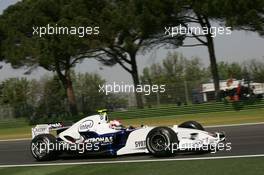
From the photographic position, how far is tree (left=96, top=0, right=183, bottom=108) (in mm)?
30656

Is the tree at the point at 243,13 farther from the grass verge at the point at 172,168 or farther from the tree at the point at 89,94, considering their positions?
the grass verge at the point at 172,168

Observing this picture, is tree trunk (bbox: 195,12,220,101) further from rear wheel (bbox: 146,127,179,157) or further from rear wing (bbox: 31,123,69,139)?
rear wheel (bbox: 146,127,179,157)

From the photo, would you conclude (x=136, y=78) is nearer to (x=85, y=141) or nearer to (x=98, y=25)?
(x=98, y=25)

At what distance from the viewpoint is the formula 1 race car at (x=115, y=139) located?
1077 cm

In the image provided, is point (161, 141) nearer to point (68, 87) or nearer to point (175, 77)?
point (68, 87)

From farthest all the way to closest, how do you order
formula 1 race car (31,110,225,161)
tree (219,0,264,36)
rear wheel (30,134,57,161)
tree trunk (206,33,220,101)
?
tree trunk (206,33,220,101) → tree (219,0,264,36) → rear wheel (30,134,57,161) → formula 1 race car (31,110,225,161)

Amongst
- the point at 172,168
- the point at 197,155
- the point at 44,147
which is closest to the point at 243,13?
the point at 44,147

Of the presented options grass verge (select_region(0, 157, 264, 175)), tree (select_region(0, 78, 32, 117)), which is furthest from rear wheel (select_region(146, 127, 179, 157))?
tree (select_region(0, 78, 32, 117))

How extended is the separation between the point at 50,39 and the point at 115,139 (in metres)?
24.1

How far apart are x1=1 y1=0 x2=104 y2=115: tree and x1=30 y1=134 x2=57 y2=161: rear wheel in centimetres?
2054

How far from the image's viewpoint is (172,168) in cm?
941

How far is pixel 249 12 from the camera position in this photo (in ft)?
90.6

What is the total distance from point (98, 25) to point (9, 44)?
26.9 feet

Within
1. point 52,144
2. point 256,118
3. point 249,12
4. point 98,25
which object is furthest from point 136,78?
point 52,144
